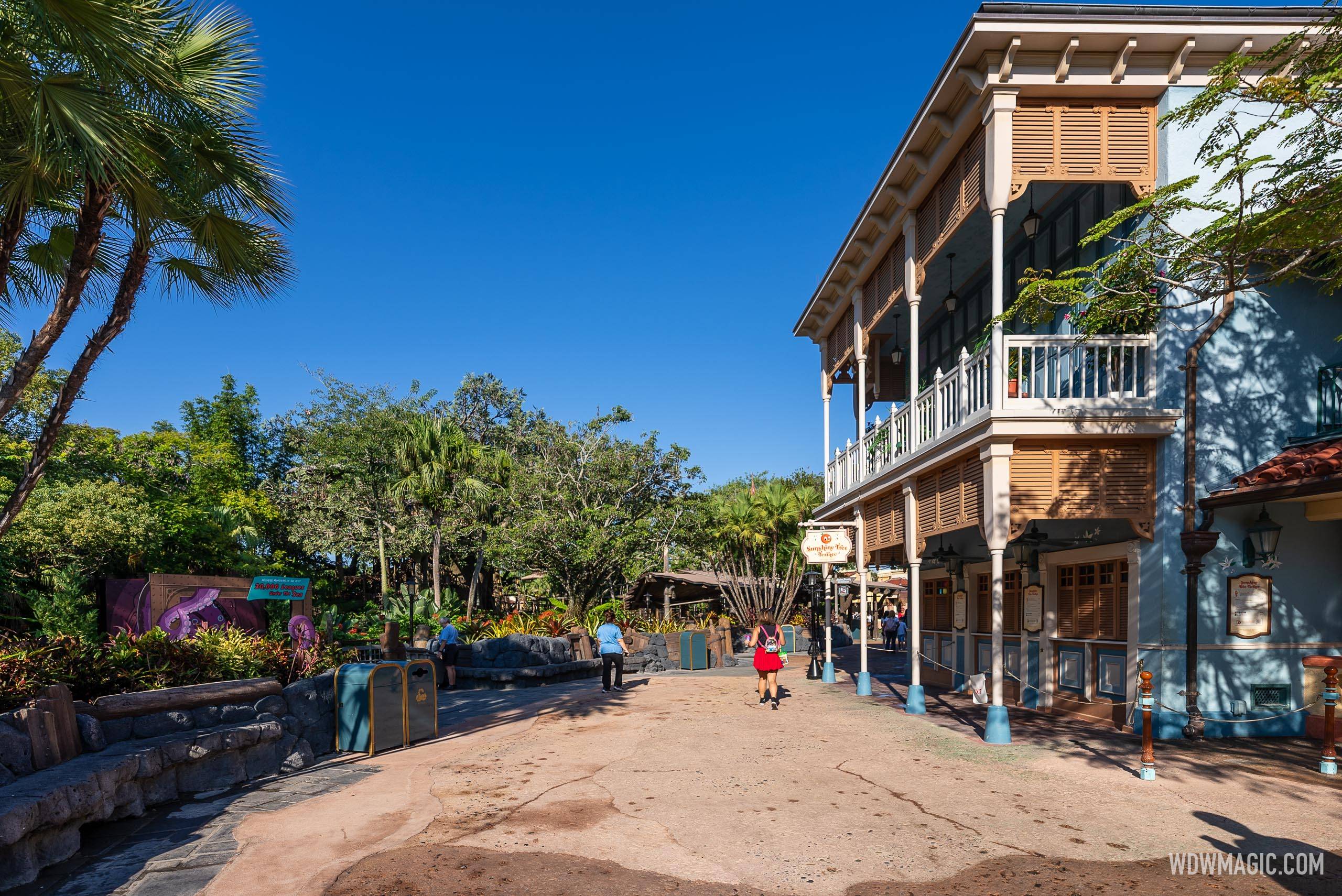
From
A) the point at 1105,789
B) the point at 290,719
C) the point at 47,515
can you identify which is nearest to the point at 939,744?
the point at 1105,789

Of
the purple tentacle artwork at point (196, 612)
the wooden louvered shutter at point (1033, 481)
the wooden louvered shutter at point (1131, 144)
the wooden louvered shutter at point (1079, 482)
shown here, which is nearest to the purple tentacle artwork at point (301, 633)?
the purple tentacle artwork at point (196, 612)

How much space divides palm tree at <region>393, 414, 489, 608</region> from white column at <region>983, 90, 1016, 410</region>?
2162 centimetres

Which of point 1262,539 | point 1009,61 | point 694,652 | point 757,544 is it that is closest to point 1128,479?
point 1262,539

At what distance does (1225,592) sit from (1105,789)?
3.78m

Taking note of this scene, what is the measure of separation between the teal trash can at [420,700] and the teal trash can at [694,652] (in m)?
12.8

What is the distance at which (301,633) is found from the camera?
Result: 1120 centimetres

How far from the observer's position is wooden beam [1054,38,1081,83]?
10000mm

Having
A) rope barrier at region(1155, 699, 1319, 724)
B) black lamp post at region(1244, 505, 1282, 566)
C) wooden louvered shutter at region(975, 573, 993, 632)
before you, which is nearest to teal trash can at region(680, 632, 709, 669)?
wooden louvered shutter at region(975, 573, 993, 632)

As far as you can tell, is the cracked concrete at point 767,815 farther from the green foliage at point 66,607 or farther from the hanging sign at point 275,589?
the green foliage at point 66,607

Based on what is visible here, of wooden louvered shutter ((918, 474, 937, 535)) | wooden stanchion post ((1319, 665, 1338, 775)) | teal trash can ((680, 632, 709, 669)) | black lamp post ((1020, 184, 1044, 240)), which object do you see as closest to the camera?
wooden stanchion post ((1319, 665, 1338, 775))

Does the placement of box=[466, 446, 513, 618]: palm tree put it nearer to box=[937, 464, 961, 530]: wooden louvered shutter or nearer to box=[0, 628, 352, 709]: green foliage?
box=[0, 628, 352, 709]: green foliage

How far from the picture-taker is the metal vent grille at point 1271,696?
10109 millimetres

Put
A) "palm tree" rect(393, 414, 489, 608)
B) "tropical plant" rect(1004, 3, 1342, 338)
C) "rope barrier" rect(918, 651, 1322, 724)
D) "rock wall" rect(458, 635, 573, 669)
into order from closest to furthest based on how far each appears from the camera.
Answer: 1. "tropical plant" rect(1004, 3, 1342, 338)
2. "rope barrier" rect(918, 651, 1322, 724)
3. "rock wall" rect(458, 635, 573, 669)
4. "palm tree" rect(393, 414, 489, 608)

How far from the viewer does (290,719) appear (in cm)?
949
